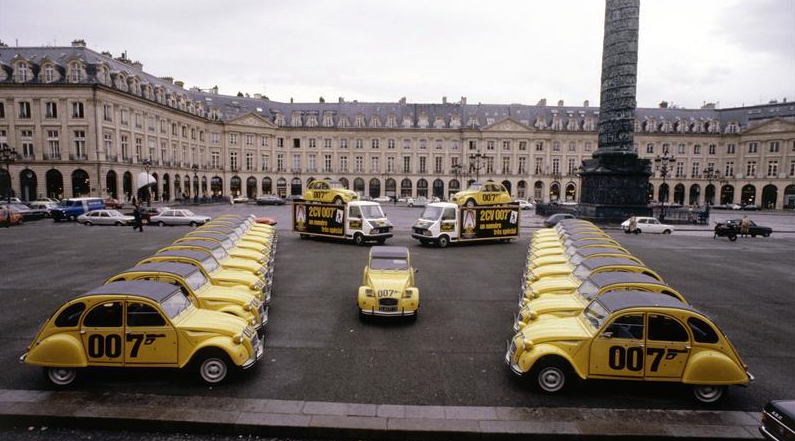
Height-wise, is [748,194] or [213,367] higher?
[748,194]

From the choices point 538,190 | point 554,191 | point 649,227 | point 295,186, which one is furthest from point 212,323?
point 554,191

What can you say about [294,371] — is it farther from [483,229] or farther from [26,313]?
[483,229]

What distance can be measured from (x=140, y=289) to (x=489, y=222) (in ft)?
66.9

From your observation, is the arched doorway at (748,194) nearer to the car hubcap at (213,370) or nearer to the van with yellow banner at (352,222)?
the van with yellow banner at (352,222)

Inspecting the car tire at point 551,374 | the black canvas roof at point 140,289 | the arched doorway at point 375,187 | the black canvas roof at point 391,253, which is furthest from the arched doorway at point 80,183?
the car tire at point 551,374

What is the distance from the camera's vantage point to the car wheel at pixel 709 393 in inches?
299

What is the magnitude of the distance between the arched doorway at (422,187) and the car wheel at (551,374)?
74.1 meters

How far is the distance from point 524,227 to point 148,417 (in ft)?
113

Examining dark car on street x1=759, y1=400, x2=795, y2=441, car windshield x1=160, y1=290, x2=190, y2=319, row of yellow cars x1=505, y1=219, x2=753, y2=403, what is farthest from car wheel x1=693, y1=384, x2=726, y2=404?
car windshield x1=160, y1=290, x2=190, y2=319

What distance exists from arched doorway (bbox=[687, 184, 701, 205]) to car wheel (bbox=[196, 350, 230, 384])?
90.8 meters

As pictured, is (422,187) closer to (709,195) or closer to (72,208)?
(709,195)

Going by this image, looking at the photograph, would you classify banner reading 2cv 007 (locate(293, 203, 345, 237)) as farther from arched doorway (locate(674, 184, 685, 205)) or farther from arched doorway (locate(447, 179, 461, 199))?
arched doorway (locate(674, 184, 685, 205))

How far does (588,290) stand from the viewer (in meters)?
10.0

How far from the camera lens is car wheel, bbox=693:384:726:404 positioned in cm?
760
